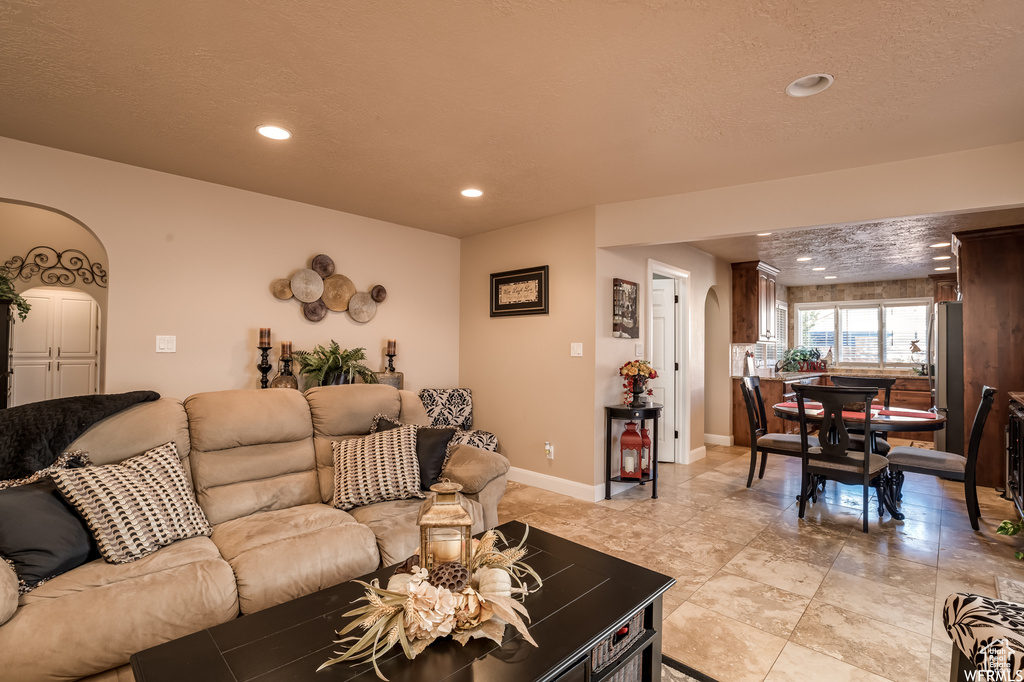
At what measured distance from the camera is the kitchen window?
764cm

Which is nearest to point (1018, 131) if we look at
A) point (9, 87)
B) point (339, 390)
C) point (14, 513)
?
point (339, 390)

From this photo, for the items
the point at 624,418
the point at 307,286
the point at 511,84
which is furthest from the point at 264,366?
the point at 624,418

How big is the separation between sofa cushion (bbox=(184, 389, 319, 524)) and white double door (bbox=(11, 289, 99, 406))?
11.2 ft

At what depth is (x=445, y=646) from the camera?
127 centimetres

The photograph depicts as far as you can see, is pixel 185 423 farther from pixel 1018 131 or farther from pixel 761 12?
pixel 1018 131

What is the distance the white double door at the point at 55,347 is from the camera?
488 cm

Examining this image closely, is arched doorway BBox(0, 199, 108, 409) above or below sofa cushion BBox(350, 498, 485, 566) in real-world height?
above

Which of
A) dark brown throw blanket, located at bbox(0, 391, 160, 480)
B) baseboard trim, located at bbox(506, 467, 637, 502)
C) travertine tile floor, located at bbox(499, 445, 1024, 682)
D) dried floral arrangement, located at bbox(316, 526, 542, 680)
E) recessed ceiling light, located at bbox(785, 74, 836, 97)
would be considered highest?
recessed ceiling light, located at bbox(785, 74, 836, 97)

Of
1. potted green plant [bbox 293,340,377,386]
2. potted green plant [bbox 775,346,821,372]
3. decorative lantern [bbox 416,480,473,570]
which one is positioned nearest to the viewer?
decorative lantern [bbox 416,480,473,570]

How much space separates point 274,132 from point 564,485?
3379 mm

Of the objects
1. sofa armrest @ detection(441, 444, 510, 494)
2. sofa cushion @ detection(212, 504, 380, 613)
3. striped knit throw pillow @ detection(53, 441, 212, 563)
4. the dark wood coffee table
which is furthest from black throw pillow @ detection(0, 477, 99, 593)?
sofa armrest @ detection(441, 444, 510, 494)

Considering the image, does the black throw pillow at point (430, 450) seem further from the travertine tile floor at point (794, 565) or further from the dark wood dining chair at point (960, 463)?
the dark wood dining chair at point (960, 463)

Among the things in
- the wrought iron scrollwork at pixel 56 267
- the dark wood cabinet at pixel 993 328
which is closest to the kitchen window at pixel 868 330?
the dark wood cabinet at pixel 993 328

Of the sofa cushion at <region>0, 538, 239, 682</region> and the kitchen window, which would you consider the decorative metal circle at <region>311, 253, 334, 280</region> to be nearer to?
the sofa cushion at <region>0, 538, 239, 682</region>
